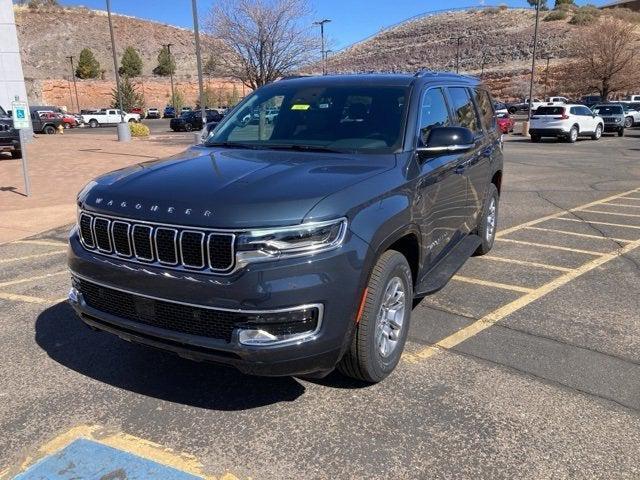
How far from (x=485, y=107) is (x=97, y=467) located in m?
5.21

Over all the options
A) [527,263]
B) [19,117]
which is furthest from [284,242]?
[19,117]

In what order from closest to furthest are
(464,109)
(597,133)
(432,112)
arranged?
(432,112), (464,109), (597,133)

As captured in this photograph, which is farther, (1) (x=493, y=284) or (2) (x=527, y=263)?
(2) (x=527, y=263)

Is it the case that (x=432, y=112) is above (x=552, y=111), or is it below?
above

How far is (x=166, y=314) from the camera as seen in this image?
295 centimetres

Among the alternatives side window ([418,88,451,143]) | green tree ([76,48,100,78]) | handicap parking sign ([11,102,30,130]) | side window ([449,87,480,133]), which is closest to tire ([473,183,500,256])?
side window ([449,87,480,133])

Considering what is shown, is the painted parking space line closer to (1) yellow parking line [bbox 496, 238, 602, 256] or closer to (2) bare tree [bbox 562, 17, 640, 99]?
(1) yellow parking line [bbox 496, 238, 602, 256]

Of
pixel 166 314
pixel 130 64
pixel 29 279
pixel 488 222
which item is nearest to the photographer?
pixel 166 314

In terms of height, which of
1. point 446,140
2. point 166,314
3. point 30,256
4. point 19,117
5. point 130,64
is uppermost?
point 130,64

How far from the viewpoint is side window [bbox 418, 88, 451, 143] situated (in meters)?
4.10

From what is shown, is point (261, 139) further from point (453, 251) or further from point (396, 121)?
point (453, 251)

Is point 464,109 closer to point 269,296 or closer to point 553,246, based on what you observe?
point 553,246

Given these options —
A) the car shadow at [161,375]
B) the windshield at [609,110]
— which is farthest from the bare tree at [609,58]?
the car shadow at [161,375]

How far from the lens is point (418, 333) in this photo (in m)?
4.36
